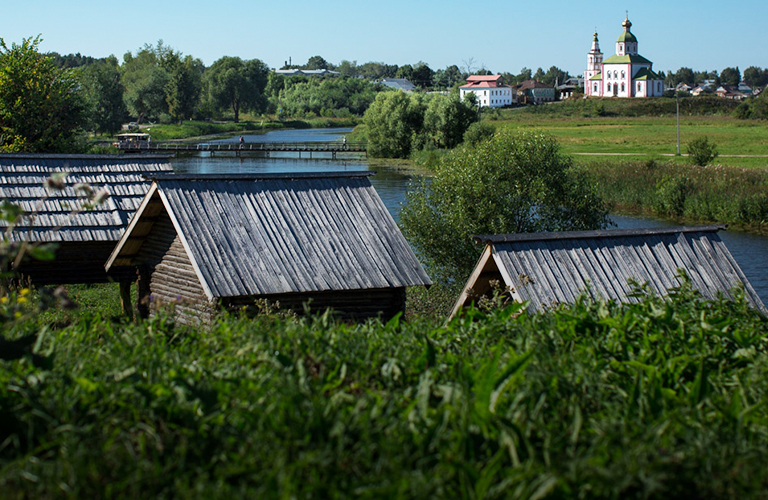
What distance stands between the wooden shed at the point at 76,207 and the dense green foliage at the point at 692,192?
72.7 ft

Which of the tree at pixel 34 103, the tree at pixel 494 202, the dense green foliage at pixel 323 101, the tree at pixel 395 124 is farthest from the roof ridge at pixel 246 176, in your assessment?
the dense green foliage at pixel 323 101

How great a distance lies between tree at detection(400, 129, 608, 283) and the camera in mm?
24594

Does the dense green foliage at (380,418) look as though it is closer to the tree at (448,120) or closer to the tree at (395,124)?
the tree at (448,120)

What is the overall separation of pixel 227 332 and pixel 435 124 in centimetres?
6282

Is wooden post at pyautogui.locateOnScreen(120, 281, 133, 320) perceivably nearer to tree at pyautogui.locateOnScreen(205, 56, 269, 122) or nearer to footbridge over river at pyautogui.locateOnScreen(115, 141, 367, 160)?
footbridge over river at pyautogui.locateOnScreen(115, 141, 367, 160)

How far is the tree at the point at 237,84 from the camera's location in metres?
127

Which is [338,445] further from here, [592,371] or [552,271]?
[552,271]

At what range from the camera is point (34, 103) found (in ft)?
102

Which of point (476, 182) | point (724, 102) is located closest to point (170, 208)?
point (476, 182)

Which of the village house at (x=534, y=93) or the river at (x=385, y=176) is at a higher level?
the village house at (x=534, y=93)

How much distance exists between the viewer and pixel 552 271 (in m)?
11.3

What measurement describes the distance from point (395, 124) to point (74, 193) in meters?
54.2

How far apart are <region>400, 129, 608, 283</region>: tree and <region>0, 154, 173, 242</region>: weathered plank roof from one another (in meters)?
9.70

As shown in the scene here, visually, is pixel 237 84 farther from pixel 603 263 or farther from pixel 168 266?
pixel 603 263
